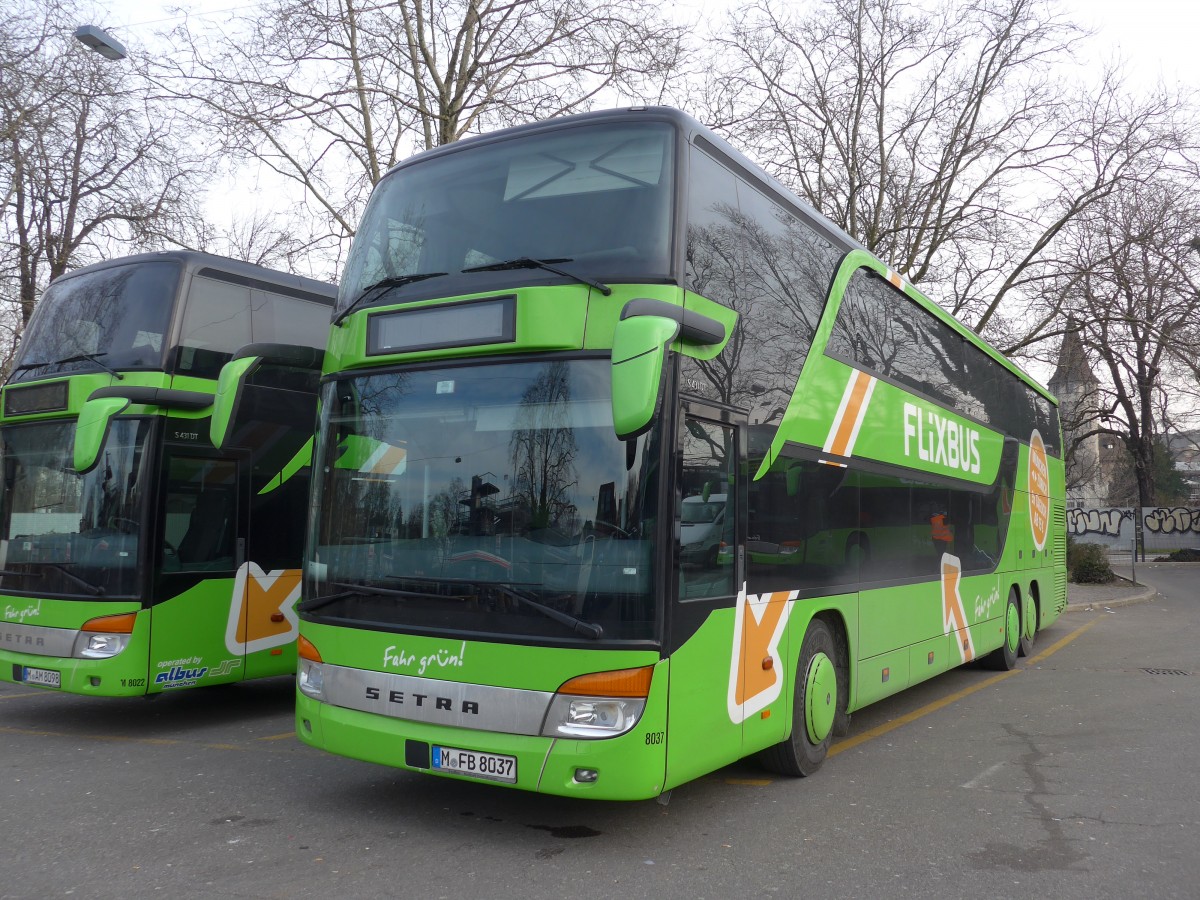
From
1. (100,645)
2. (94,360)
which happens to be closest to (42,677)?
(100,645)

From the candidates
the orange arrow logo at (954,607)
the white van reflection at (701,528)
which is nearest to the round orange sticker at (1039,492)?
the orange arrow logo at (954,607)

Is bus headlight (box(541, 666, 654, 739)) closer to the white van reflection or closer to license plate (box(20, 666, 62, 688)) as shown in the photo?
the white van reflection

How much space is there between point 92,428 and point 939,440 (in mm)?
7623

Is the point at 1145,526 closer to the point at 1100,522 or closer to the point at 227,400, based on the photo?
the point at 1100,522

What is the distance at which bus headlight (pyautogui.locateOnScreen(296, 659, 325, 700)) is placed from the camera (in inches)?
234

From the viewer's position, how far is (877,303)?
8812mm

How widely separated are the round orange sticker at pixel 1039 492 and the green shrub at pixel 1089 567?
1343 cm

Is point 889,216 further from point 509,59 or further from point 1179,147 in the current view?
point 509,59

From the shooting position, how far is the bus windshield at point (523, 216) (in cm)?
561

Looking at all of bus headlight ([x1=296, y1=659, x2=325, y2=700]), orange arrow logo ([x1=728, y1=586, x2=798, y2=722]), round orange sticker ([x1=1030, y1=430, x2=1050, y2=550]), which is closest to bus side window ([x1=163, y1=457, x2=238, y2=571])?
bus headlight ([x1=296, y1=659, x2=325, y2=700])

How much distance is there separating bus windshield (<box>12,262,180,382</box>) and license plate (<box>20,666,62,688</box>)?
2610 millimetres

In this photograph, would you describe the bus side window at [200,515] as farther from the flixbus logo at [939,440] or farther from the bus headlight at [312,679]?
the flixbus logo at [939,440]

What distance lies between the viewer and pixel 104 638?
8383mm

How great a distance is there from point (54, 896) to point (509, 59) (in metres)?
17.1
